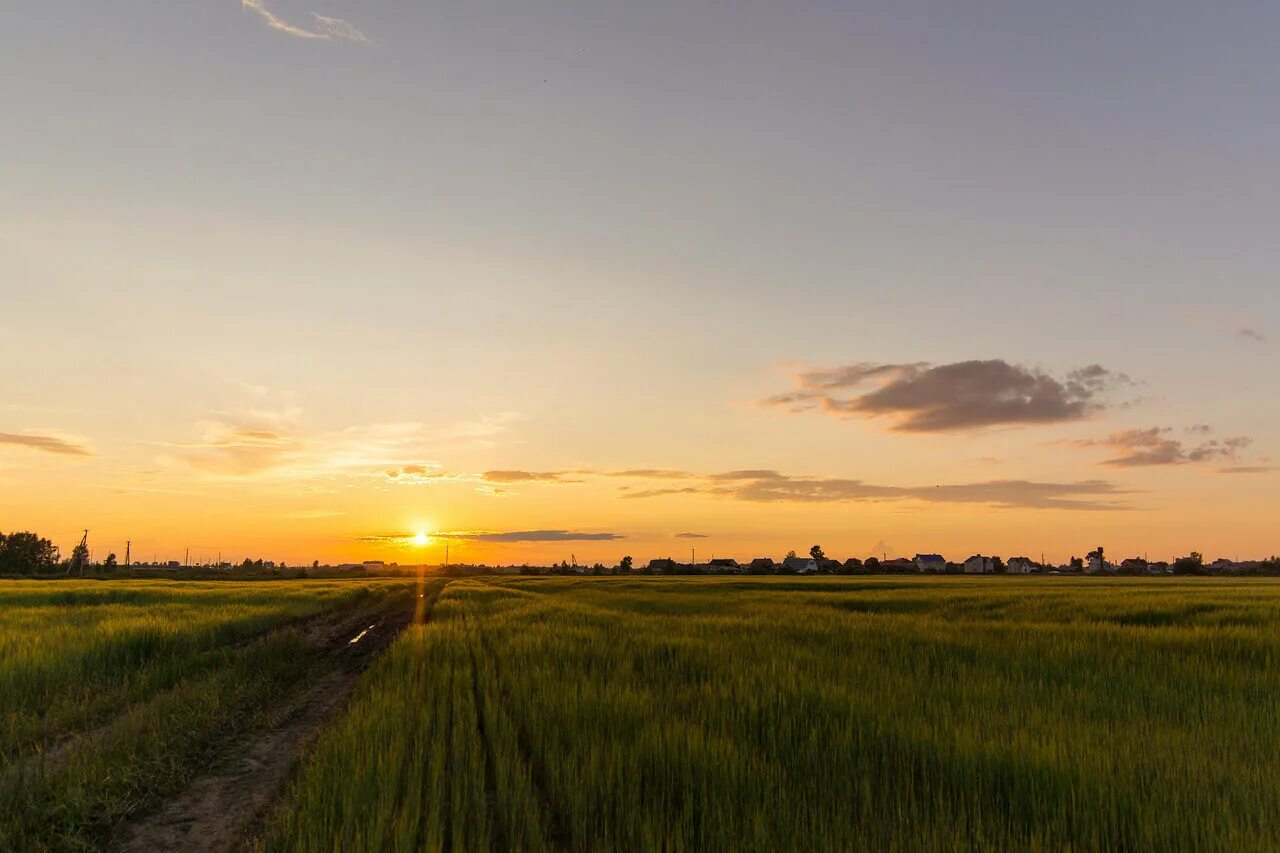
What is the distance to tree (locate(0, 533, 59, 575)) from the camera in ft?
310

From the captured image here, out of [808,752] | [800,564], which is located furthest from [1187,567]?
[808,752]

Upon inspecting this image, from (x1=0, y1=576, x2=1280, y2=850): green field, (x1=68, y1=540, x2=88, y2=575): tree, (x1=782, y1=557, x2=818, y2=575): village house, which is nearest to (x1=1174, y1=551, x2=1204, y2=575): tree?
(x1=782, y1=557, x2=818, y2=575): village house

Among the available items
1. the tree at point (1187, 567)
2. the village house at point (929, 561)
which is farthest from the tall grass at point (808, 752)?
the village house at point (929, 561)

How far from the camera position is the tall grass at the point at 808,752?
454cm

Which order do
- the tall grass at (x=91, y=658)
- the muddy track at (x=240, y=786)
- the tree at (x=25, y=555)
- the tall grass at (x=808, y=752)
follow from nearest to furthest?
the tall grass at (x=808, y=752) → the muddy track at (x=240, y=786) → the tall grass at (x=91, y=658) → the tree at (x=25, y=555)

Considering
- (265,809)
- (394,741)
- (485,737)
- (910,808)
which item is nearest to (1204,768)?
(910,808)

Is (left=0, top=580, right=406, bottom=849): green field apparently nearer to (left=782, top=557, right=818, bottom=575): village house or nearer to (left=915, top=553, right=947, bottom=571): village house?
(left=782, top=557, right=818, bottom=575): village house

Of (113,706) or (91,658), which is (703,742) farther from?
(91,658)

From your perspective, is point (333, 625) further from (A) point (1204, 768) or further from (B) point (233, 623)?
(A) point (1204, 768)

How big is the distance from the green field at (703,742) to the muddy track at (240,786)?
0.22 m

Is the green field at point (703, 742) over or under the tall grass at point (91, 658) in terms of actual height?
over

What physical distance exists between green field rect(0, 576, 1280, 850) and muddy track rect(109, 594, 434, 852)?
22 cm

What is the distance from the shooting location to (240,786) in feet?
20.6

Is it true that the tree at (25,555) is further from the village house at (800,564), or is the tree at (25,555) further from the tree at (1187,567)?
the tree at (1187,567)
